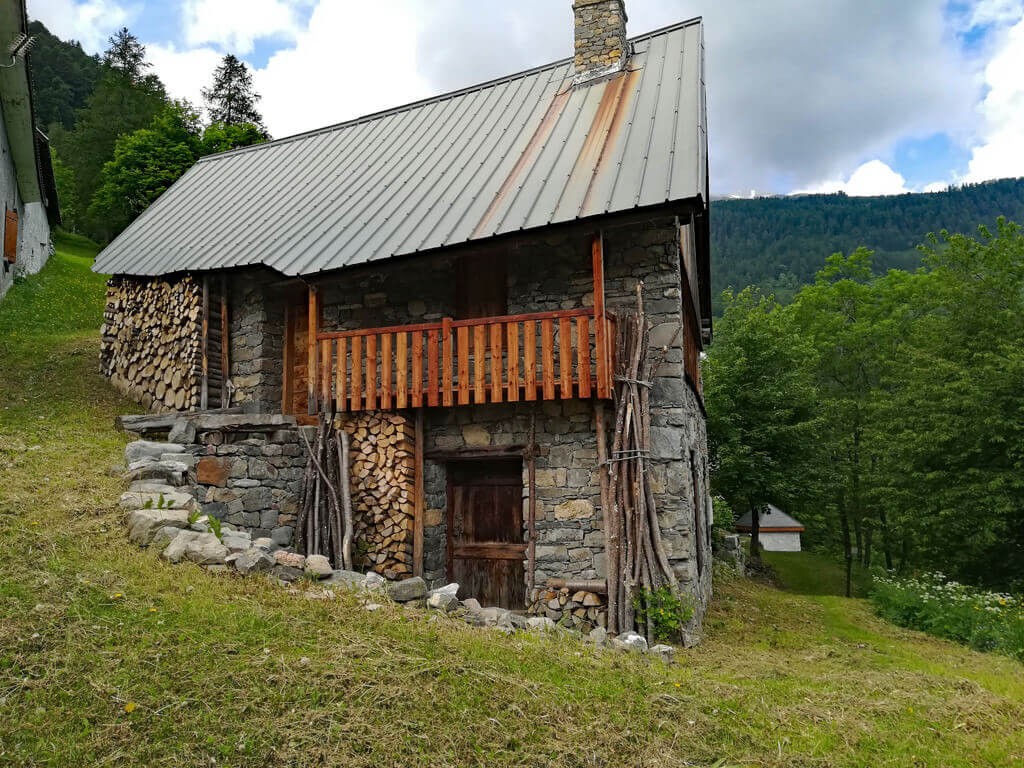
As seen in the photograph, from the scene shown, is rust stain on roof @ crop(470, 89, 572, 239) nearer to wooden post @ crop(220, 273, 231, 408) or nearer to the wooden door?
the wooden door

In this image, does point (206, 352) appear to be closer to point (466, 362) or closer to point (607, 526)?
point (466, 362)

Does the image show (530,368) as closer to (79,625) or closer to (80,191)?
(79,625)

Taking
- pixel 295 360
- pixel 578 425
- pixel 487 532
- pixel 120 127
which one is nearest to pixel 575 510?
pixel 578 425

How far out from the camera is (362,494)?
895cm

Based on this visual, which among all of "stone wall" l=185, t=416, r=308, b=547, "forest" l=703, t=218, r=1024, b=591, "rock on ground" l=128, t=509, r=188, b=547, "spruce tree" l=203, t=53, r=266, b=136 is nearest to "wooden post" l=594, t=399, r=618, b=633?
"stone wall" l=185, t=416, r=308, b=547

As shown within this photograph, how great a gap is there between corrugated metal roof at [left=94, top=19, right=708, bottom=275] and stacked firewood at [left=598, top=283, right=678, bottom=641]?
1581 mm

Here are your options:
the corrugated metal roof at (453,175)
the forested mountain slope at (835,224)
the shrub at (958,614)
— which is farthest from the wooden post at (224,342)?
the forested mountain slope at (835,224)

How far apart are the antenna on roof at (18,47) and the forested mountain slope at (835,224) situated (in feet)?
209

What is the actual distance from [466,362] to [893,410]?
1366cm

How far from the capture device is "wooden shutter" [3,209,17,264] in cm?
1680

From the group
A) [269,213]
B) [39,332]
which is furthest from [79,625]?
[39,332]

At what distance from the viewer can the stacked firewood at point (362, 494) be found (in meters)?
8.67

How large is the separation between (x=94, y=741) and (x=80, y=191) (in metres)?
37.6

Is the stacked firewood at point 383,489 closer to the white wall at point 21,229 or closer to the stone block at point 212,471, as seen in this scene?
the stone block at point 212,471
